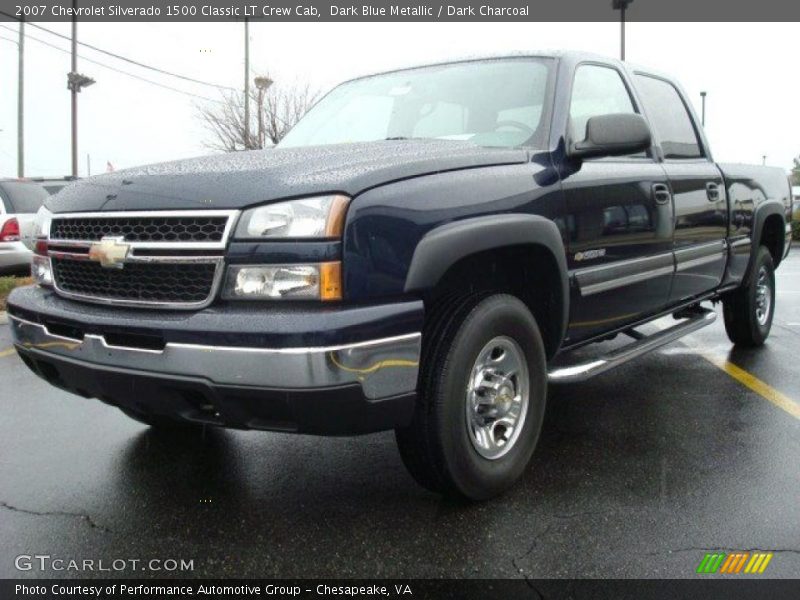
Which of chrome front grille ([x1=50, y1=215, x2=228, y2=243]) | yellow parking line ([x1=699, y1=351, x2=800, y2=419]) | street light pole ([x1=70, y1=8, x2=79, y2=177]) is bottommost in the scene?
yellow parking line ([x1=699, y1=351, x2=800, y2=419])

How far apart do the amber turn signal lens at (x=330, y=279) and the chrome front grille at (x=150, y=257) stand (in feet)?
1.12

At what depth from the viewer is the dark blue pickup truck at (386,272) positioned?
2.29 m

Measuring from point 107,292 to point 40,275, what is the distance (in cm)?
62

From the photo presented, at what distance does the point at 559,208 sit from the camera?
3.14 meters

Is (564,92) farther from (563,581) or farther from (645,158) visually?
(563,581)

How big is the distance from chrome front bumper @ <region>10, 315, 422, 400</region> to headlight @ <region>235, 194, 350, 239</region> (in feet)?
1.24

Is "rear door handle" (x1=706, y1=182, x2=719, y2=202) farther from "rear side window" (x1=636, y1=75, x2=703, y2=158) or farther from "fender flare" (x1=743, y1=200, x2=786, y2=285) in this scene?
"fender flare" (x1=743, y1=200, x2=786, y2=285)

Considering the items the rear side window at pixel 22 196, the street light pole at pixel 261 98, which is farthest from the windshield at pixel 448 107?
the street light pole at pixel 261 98

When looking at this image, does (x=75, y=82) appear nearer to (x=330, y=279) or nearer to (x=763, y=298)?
(x=763, y=298)

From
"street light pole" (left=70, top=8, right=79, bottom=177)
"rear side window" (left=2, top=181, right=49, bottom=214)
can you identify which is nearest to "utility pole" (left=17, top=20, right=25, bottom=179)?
"street light pole" (left=70, top=8, right=79, bottom=177)

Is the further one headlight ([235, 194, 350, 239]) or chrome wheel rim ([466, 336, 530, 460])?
chrome wheel rim ([466, 336, 530, 460])

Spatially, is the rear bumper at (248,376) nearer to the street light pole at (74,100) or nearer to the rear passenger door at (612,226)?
the rear passenger door at (612,226)

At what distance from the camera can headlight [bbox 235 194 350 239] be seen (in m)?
2.30
